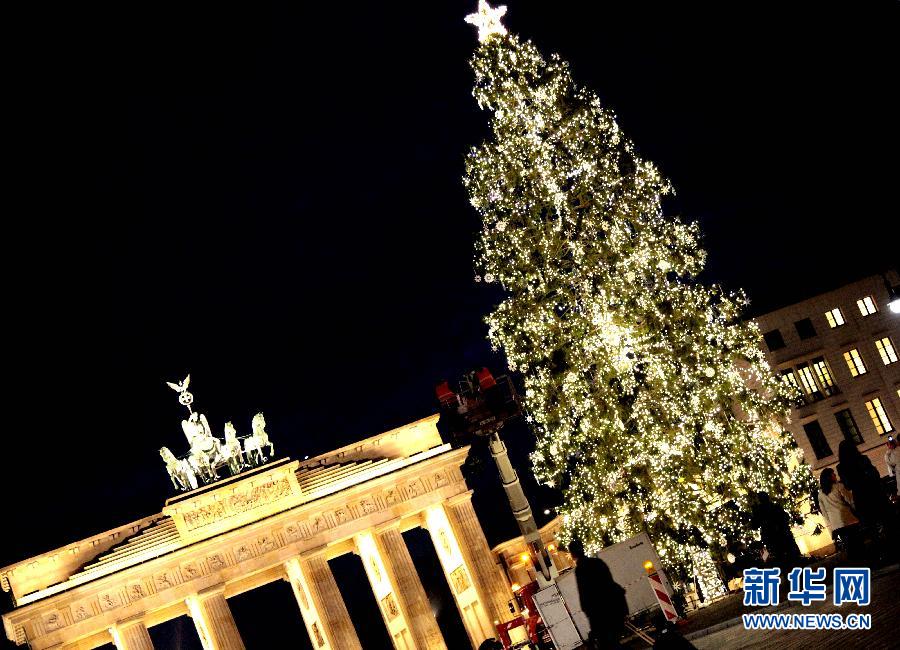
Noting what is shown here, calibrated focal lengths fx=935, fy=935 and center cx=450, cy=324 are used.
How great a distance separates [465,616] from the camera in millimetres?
43844

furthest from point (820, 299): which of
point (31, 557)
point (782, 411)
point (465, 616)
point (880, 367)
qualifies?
point (31, 557)

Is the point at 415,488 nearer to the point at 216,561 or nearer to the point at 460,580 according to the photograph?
the point at 460,580

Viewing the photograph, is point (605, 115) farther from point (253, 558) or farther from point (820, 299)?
point (820, 299)

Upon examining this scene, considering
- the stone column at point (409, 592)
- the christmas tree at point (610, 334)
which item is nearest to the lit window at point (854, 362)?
the stone column at point (409, 592)

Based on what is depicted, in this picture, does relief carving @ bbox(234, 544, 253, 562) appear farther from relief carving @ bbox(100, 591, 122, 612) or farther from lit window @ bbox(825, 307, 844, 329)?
lit window @ bbox(825, 307, 844, 329)

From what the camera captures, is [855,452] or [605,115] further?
[605,115]

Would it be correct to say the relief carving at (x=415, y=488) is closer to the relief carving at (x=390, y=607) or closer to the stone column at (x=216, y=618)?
the relief carving at (x=390, y=607)

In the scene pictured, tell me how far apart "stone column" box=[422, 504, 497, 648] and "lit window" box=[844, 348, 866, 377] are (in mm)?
23934

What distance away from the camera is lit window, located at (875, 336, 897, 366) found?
5141 centimetres

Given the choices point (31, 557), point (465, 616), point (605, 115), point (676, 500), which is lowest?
point (465, 616)

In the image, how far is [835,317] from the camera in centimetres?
5219

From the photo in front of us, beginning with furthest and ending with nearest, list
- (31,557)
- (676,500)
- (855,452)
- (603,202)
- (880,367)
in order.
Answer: (880,367) < (31,557) < (603,202) < (676,500) < (855,452)

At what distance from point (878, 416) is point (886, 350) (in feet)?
12.8

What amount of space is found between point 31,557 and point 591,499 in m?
29.3
